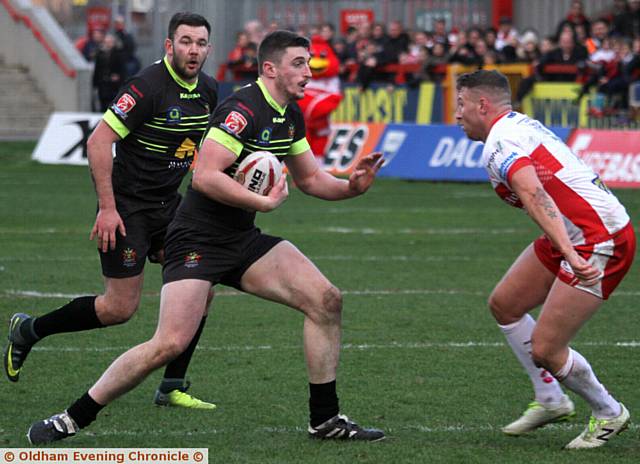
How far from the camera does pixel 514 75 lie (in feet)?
79.9

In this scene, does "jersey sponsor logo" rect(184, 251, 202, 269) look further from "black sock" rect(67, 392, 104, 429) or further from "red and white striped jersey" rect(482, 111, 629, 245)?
"red and white striped jersey" rect(482, 111, 629, 245)

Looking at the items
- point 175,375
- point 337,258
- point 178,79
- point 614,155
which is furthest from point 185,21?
point 614,155

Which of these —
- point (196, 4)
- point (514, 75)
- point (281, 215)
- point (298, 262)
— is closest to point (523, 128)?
point (298, 262)

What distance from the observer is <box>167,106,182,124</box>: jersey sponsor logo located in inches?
307

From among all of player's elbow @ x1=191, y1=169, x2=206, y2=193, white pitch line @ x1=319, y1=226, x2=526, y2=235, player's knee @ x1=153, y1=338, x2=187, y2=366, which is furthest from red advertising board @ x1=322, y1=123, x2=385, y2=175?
player's knee @ x1=153, y1=338, x2=187, y2=366

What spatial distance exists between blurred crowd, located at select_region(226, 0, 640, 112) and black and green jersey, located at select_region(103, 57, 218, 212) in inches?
607

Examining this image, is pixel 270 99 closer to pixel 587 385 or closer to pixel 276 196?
pixel 276 196

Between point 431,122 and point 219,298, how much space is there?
1432cm

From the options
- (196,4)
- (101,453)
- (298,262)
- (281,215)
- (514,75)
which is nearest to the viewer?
(101,453)

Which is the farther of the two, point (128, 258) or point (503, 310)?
point (128, 258)

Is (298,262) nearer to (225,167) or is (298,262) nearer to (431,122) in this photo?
(225,167)

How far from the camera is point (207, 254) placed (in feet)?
22.4

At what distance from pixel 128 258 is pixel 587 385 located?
2688mm

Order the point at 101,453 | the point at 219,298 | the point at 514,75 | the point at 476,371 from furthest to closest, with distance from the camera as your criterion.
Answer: the point at 514,75 → the point at 219,298 → the point at 476,371 → the point at 101,453
